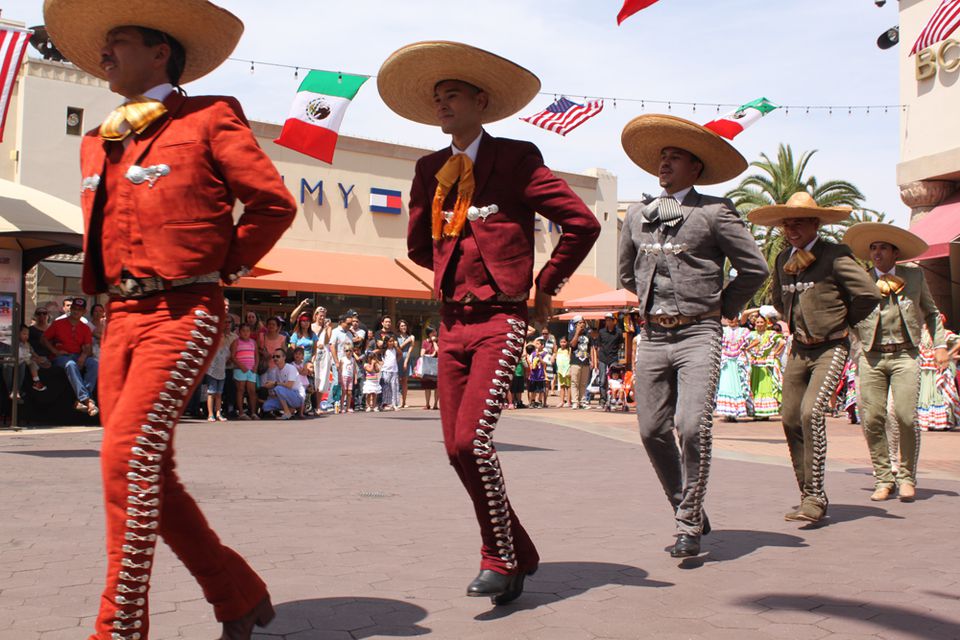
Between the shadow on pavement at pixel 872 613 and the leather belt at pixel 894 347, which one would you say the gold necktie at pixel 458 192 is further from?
the leather belt at pixel 894 347

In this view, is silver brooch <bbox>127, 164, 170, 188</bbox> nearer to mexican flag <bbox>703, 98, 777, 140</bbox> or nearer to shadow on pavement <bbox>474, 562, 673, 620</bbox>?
shadow on pavement <bbox>474, 562, 673, 620</bbox>

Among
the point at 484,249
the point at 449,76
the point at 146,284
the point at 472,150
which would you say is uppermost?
the point at 449,76

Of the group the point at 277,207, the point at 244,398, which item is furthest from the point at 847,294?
the point at 244,398

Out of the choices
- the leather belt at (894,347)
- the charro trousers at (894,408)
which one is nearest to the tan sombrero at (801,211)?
the leather belt at (894,347)

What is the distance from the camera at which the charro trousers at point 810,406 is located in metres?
6.73

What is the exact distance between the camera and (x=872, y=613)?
422 centimetres

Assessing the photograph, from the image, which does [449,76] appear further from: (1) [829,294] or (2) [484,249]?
(1) [829,294]

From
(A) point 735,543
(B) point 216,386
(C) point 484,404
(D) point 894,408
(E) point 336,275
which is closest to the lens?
(C) point 484,404

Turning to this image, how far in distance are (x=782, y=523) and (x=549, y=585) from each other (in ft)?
8.58

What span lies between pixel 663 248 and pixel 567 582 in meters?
2.01

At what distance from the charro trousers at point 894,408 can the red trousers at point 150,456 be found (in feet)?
20.1

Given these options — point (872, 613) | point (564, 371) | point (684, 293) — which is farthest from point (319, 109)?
point (872, 613)

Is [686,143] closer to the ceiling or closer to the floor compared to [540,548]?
closer to the ceiling

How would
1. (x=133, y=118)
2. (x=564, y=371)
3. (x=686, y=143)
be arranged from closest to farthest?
(x=133, y=118)
(x=686, y=143)
(x=564, y=371)
